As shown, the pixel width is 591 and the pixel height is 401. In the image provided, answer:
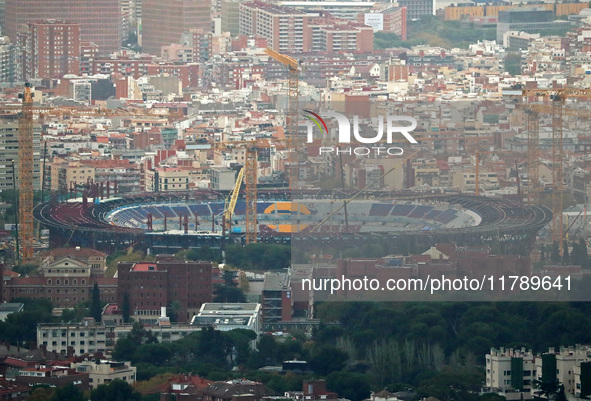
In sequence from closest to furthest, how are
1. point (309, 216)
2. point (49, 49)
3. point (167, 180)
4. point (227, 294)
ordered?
point (309, 216), point (227, 294), point (167, 180), point (49, 49)

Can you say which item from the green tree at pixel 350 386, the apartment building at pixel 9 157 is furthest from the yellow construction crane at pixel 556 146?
the green tree at pixel 350 386

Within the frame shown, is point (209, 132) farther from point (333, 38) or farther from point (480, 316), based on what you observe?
point (480, 316)

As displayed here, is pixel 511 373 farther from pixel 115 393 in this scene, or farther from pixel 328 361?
pixel 115 393

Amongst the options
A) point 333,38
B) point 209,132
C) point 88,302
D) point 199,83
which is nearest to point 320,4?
point 333,38

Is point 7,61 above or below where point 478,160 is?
above

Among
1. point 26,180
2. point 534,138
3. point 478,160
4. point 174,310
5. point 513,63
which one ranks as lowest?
point 174,310

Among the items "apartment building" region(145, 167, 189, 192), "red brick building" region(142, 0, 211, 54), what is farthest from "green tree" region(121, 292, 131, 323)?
"red brick building" region(142, 0, 211, 54)

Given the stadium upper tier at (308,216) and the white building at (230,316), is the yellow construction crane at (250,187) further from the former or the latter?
the white building at (230,316)

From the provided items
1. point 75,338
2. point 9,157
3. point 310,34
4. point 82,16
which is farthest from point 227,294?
point 310,34
